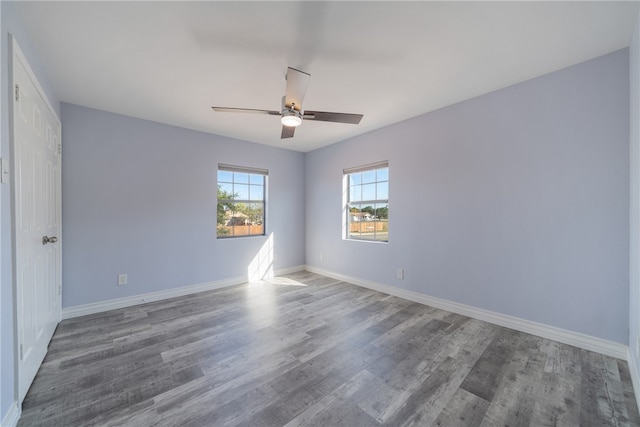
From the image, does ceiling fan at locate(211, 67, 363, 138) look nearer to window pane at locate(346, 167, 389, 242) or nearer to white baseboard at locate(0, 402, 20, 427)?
window pane at locate(346, 167, 389, 242)

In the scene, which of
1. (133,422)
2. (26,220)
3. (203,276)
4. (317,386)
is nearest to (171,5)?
(26,220)

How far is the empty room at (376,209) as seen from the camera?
157 cm

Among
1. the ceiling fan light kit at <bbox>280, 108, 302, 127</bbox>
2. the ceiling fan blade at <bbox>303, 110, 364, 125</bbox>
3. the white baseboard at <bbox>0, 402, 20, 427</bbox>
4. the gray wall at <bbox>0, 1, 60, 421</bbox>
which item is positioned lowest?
the white baseboard at <bbox>0, 402, 20, 427</bbox>

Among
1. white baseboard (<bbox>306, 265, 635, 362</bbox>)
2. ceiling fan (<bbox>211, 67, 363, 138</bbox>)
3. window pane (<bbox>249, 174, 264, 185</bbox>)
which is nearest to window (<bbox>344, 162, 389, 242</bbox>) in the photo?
white baseboard (<bbox>306, 265, 635, 362</bbox>)

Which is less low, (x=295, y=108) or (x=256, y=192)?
(x=295, y=108)

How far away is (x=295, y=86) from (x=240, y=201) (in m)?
2.74

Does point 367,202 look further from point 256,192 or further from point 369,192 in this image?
point 256,192

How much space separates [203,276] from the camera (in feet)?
12.6

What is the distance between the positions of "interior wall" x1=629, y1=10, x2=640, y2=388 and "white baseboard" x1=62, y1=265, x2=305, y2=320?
426cm

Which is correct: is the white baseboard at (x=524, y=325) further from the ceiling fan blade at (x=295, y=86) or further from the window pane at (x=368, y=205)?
the ceiling fan blade at (x=295, y=86)

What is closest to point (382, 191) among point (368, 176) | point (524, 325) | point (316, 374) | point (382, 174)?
point (382, 174)

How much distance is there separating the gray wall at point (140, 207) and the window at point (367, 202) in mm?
1673

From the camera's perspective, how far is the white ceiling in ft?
5.24

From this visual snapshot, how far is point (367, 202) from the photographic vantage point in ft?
13.5
